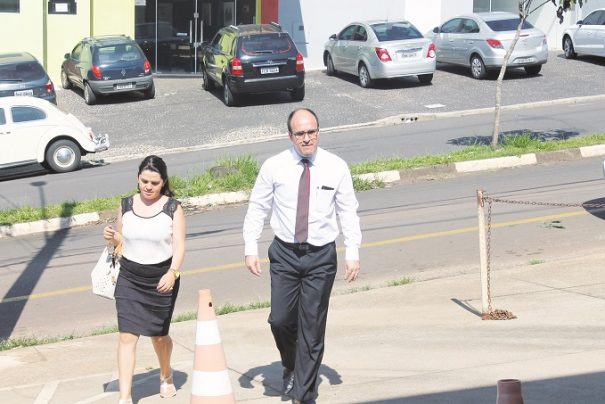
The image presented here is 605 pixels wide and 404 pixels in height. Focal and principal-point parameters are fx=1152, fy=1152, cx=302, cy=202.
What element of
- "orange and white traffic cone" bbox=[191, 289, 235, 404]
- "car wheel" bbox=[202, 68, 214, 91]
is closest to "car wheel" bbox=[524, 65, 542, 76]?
"car wheel" bbox=[202, 68, 214, 91]

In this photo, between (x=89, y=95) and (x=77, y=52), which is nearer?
(x=89, y=95)

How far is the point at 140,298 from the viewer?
7.50 metres

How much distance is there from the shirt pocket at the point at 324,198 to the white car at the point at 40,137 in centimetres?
1422

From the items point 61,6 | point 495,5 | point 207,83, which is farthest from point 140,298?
point 495,5

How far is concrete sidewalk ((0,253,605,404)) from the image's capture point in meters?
7.55

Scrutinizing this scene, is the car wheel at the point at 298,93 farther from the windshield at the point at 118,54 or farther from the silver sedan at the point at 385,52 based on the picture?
the windshield at the point at 118,54

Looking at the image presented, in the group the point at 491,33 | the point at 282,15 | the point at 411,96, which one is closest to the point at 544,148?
the point at 411,96

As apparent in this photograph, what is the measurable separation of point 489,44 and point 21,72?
11.5 meters

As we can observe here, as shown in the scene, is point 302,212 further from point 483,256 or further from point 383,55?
point 383,55

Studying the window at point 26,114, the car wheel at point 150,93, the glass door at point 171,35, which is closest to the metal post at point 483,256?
the window at point 26,114

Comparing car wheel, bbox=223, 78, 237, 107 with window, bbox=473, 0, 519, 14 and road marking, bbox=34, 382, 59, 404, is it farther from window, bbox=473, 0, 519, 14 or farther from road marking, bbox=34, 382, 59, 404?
road marking, bbox=34, 382, 59, 404

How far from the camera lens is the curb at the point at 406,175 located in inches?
614

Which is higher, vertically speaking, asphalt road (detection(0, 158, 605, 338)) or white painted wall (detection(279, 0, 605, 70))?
white painted wall (detection(279, 0, 605, 70))

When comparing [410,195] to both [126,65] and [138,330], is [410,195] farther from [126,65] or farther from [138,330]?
[126,65]
